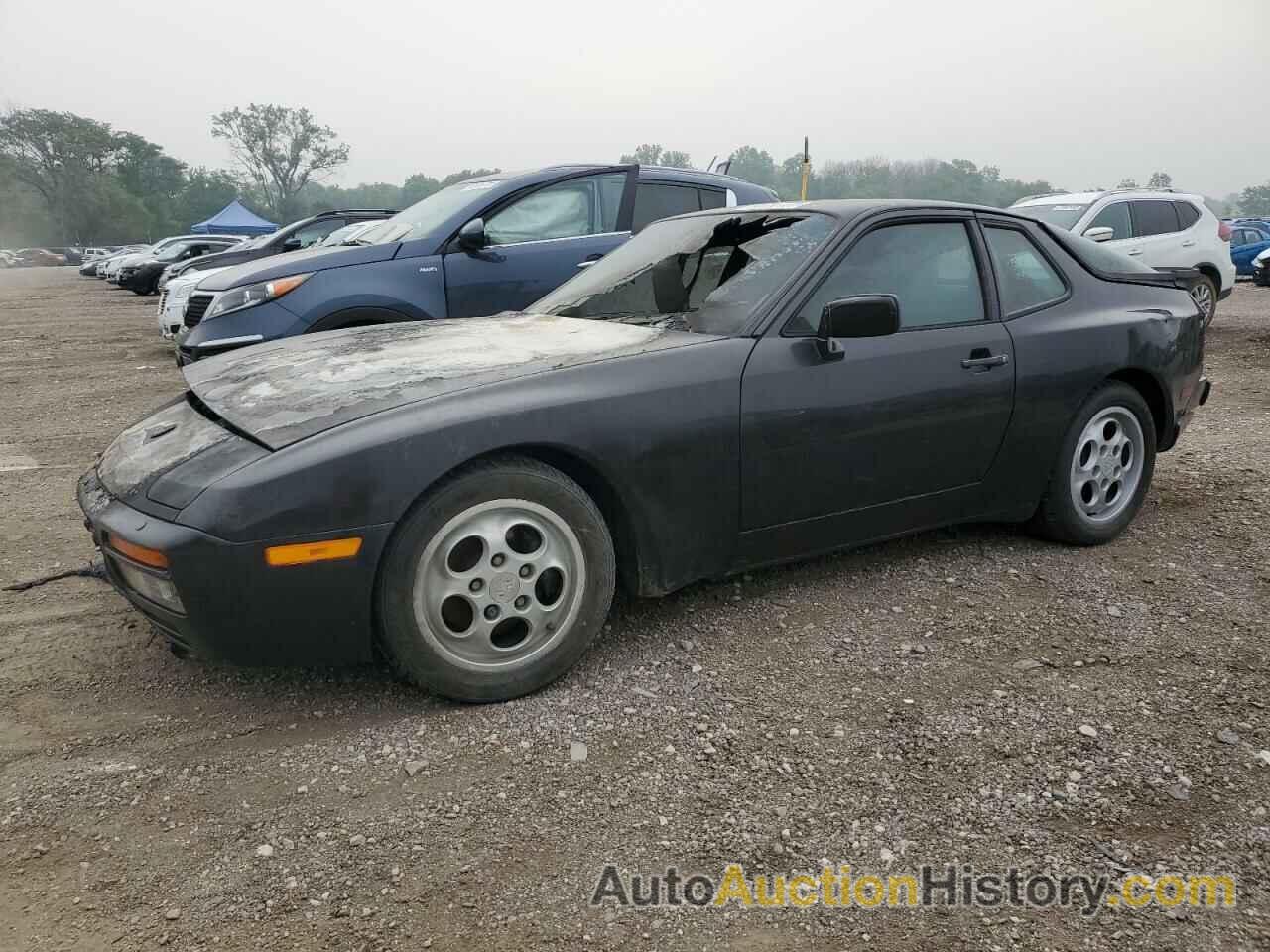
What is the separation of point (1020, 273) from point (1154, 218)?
8.49 metres

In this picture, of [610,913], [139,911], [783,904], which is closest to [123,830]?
[139,911]

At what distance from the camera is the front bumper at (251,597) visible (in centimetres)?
221

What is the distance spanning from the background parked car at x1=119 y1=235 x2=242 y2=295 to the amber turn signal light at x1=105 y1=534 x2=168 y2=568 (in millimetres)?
23640

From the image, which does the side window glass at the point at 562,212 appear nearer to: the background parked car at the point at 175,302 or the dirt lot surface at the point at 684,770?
the dirt lot surface at the point at 684,770

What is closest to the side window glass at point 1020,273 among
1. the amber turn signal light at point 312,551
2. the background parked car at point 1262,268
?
the amber turn signal light at point 312,551

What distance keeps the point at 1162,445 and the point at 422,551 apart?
132 inches

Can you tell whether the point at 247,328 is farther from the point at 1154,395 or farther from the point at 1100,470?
the point at 1154,395

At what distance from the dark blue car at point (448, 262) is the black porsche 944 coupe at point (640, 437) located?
197 centimetres

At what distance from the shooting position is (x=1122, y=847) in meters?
1.99

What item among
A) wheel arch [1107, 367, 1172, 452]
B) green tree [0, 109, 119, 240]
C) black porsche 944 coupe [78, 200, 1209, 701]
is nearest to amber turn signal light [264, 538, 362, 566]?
black porsche 944 coupe [78, 200, 1209, 701]

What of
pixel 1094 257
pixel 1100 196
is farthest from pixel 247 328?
pixel 1100 196

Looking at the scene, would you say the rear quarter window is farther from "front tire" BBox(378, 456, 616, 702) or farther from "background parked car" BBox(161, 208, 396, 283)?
"background parked car" BBox(161, 208, 396, 283)

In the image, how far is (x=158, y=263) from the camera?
963 inches

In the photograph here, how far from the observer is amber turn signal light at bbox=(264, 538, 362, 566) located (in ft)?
7.32
